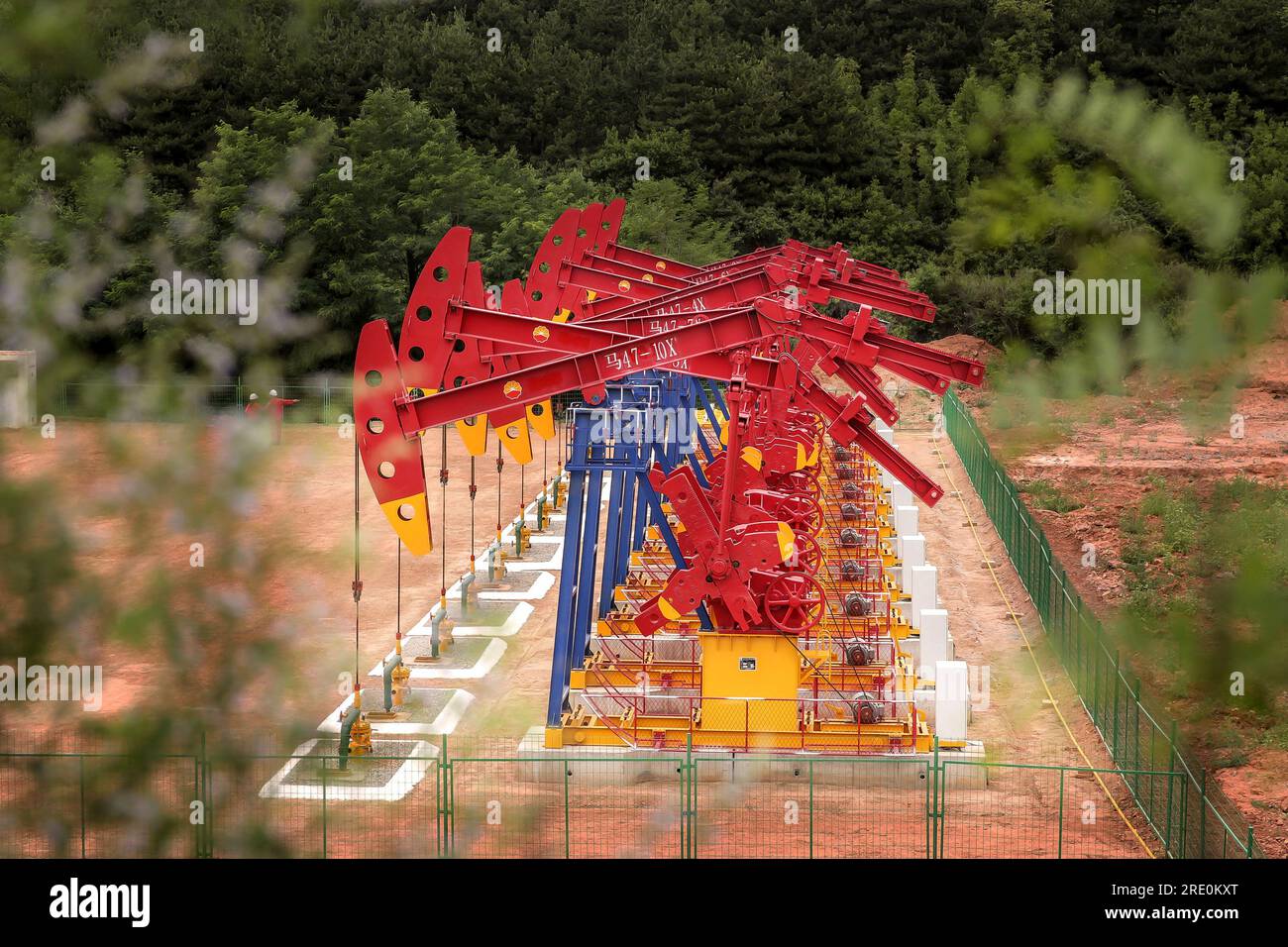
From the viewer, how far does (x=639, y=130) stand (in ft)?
302

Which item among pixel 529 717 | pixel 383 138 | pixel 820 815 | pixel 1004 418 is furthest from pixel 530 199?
pixel 1004 418

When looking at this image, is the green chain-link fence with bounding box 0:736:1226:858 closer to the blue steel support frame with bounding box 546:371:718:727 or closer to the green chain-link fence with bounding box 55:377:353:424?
the blue steel support frame with bounding box 546:371:718:727

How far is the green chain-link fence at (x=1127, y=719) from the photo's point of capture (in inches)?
734

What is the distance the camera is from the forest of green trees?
228 inches

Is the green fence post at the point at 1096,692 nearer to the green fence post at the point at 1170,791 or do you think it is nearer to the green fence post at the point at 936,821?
the green fence post at the point at 936,821

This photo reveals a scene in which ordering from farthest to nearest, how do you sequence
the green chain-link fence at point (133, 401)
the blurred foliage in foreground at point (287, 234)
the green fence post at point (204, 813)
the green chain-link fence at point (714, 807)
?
1. the green chain-link fence at point (714, 807)
2. the green fence post at point (204, 813)
3. the green chain-link fence at point (133, 401)
4. the blurred foliage in foreground at point (287, 234)

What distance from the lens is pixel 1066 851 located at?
20.7 meters

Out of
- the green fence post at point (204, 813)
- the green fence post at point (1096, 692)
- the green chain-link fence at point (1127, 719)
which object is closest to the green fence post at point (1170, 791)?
the green chain-link fence at point (1127, 719)

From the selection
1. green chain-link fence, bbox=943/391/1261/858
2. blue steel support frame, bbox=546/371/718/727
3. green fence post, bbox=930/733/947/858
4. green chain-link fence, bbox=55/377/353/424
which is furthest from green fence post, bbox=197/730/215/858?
blue steel support frame, bbox=546/371/718/727

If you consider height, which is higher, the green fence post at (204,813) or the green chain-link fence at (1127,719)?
the green fence post at (204,813)

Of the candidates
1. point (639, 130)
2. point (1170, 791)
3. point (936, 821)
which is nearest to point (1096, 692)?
point (936, 821)

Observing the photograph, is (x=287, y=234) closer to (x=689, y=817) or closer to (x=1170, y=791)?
(x=689, y=817)

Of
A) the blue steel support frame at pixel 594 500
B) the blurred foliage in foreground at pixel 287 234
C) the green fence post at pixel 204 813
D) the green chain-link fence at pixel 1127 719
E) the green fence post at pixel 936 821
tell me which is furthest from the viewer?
the blue steel support frame at pixel 594 500

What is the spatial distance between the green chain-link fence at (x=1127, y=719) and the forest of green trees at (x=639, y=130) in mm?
5461
